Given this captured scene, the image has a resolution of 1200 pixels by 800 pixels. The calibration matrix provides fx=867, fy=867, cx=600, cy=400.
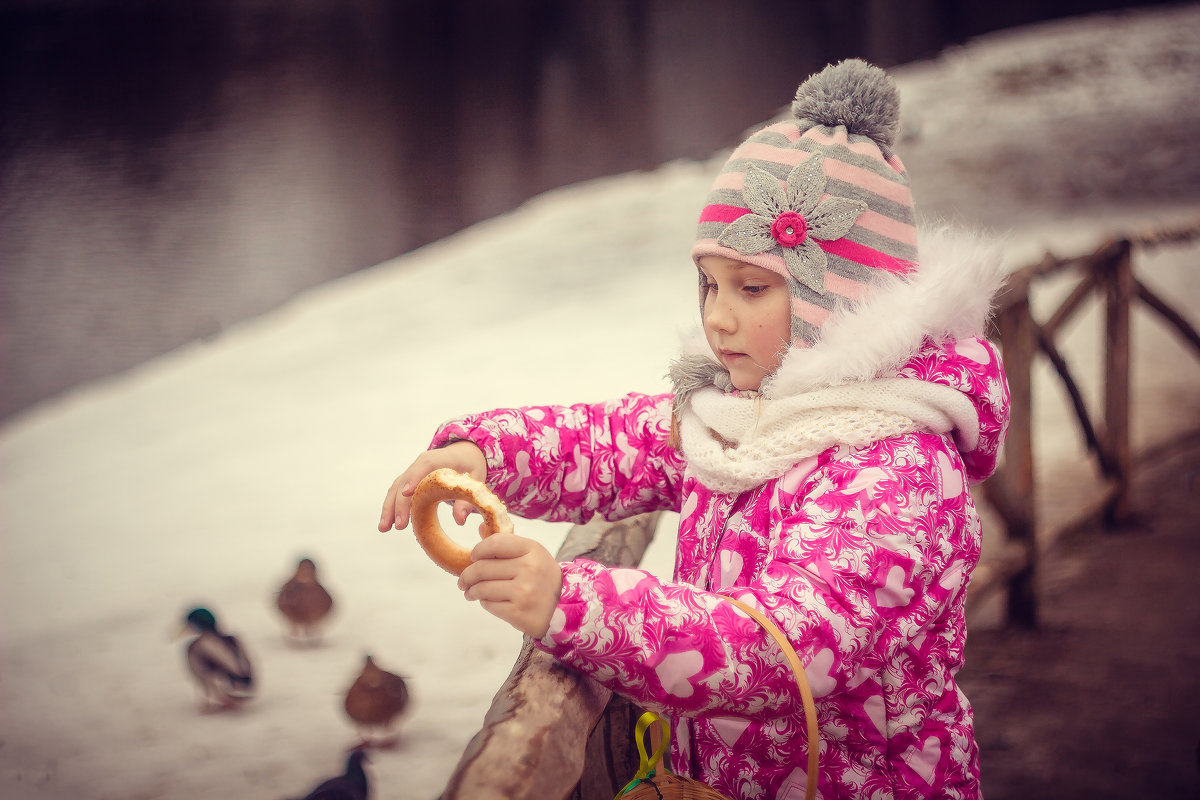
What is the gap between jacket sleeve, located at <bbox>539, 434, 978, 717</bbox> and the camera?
0.48 metres

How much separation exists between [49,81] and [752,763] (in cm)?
150

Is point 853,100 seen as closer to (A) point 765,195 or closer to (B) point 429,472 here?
(A) point 765,195

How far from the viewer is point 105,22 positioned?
1481 millimetres

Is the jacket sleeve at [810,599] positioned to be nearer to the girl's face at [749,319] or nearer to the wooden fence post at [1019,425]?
the girl's face at [749,319]

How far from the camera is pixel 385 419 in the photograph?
2.33 metres

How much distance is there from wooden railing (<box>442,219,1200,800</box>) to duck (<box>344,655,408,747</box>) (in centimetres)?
64

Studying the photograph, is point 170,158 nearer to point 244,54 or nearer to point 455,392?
point 244,54

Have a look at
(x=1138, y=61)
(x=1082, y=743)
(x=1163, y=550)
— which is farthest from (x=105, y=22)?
(x=1138, y=61)

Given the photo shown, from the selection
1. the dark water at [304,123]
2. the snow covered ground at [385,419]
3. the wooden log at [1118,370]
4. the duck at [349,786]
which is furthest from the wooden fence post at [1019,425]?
the duck at [349,786]

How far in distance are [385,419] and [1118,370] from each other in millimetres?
1900

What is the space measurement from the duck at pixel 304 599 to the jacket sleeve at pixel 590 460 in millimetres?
1066

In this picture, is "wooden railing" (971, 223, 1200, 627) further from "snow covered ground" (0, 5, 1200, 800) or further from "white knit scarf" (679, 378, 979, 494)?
"white knit scarf" (679, 378, 979, 494)

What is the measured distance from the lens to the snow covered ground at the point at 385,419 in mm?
1558

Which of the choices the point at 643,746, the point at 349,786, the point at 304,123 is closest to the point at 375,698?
the point at 349,786
